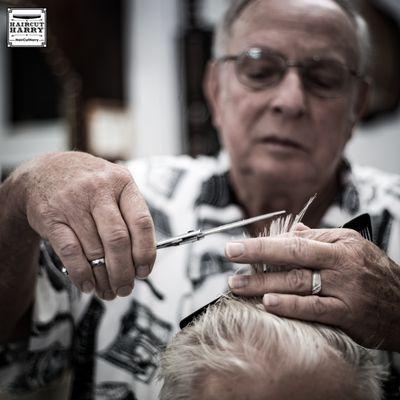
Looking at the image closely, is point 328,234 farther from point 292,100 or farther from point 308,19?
point 308,19

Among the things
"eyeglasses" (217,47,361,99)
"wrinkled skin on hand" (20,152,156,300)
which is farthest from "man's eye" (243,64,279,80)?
"wrinkled skin on hand" (20,152,156,300)

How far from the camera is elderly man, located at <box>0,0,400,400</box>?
579mm

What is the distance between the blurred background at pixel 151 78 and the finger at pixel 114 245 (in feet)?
3.52

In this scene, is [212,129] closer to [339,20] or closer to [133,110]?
[133,110]

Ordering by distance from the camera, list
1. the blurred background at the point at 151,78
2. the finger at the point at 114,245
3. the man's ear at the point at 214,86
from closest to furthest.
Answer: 1. the finger at the point at 114,245
2. the man's ear at the point at 214,86
3. the blurred background at the point at 151,78

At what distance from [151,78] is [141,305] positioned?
131 centimetres

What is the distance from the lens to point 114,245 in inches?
22.1

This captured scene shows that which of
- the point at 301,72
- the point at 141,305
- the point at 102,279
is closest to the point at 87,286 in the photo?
the point at 102,279

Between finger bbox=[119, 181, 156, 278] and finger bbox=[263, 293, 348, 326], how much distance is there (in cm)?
15

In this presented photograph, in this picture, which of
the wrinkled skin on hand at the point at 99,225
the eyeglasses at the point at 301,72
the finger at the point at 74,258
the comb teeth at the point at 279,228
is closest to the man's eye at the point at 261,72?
the eyeglasses at the point at 301,72

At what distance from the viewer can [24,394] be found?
749 millimetres

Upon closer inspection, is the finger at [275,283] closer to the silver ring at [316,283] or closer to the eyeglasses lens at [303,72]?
the silver ring at [316,283]

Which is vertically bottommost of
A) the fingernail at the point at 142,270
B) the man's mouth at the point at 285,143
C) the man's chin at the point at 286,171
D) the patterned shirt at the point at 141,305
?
the patterned shirt at the point at 141,305

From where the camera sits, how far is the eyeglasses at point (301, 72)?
2.74ft
